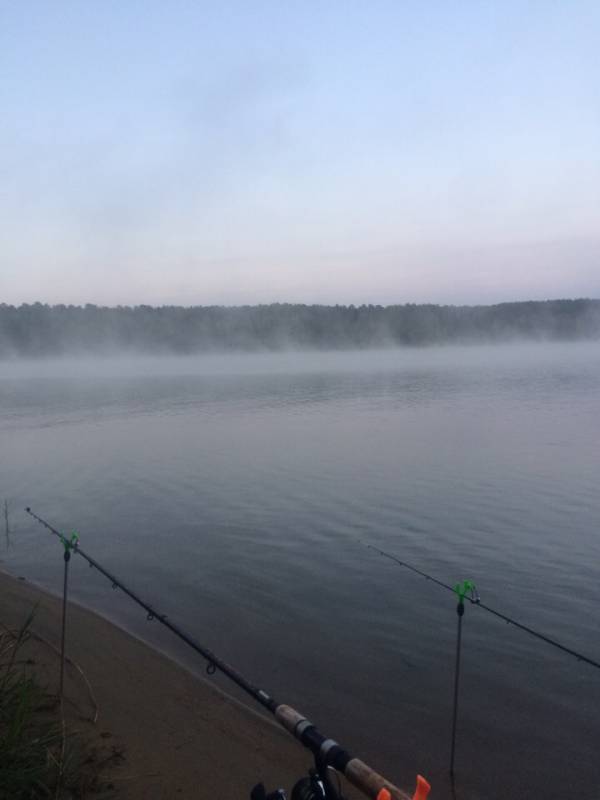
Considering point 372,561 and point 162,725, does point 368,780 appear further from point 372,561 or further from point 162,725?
point 372,561

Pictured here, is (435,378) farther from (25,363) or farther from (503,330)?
(503,330)

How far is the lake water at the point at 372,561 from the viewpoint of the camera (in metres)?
5.58

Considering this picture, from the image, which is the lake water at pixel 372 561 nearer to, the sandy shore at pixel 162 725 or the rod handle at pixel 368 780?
the sandy shore at pixel 162 725

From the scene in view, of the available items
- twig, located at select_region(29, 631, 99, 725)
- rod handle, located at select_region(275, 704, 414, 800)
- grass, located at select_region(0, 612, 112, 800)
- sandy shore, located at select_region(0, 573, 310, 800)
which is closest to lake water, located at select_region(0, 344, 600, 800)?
sandy shore, located at select_region(0, 573, 310, 800)

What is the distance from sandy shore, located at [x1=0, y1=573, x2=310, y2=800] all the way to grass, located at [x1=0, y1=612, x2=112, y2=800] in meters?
0.21

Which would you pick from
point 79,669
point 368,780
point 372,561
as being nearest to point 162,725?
point 79,669

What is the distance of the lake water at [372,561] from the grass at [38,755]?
2.00 meters

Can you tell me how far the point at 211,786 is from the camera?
14.4ft

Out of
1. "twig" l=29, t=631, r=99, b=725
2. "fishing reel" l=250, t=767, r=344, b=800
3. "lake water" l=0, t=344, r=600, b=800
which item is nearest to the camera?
"fishing reel" l=250, t=767, r=344, b=800

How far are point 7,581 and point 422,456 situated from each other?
33.8 feet

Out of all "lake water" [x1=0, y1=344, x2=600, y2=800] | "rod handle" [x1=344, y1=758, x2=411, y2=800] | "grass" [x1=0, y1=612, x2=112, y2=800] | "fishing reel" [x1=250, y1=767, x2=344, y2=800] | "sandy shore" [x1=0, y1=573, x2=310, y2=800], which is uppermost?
"rod handle" [x1=344, y1=758, x2=411, y2=800]

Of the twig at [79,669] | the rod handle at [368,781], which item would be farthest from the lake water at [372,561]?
the rod handle at [368,781]

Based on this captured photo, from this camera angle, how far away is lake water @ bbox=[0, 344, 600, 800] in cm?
558

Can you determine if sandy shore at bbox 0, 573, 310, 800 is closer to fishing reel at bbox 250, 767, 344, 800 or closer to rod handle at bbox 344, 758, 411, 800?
fishing reel at bbox 250, 767, 344, 800
